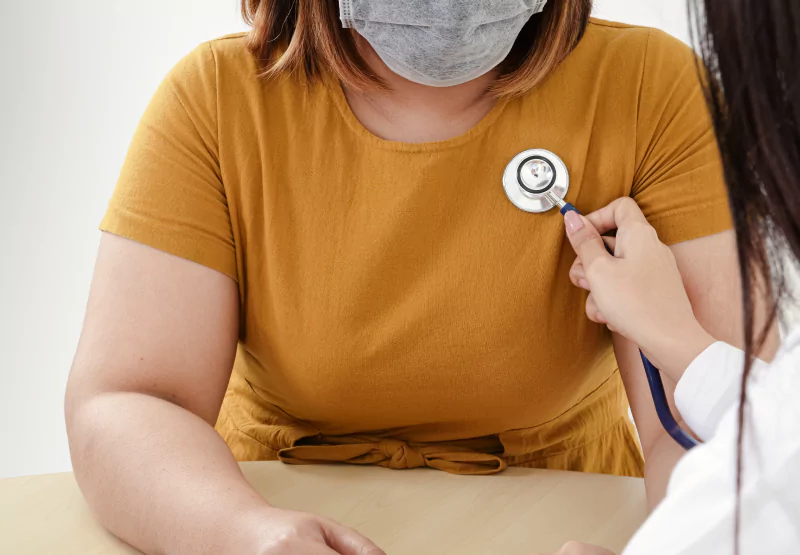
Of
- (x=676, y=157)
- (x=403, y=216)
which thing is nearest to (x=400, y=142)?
(x=403, y=216)

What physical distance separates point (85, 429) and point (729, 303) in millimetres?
730

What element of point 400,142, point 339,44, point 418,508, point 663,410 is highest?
point 339,44

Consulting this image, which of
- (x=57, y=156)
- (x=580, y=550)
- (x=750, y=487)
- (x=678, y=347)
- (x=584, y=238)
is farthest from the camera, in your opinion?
(x=57, y=156)

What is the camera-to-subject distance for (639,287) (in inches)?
36.7

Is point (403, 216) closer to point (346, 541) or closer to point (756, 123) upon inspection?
point (346, 541)

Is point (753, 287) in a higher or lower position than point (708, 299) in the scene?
higher

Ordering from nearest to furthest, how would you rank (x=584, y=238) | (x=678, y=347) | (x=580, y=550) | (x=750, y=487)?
(x=750, y=487), (x=580, y=550), (x=678, y=347), (x=584, y=238)

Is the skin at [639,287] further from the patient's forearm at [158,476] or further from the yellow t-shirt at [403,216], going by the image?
the patient's forearm at [158,476]

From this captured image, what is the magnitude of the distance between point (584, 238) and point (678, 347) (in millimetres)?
172

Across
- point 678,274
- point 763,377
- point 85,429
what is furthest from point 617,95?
point 85,429

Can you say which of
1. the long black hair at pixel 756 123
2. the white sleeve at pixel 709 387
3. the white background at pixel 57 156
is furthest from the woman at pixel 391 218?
the white background at pixel 57 156

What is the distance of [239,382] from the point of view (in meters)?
1.25

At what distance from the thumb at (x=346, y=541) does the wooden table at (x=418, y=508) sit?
9 cm

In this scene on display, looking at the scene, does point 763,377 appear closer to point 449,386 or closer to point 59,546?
point 449,386
